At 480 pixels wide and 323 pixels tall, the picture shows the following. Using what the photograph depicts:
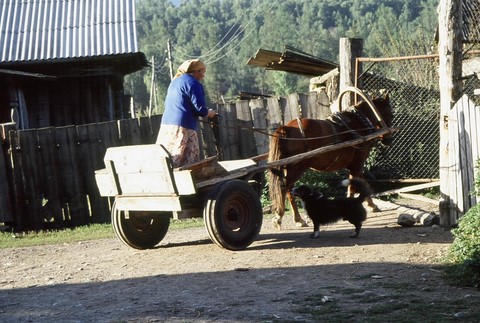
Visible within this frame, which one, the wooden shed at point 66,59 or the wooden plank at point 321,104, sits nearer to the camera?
the wooden plank at point 321,104

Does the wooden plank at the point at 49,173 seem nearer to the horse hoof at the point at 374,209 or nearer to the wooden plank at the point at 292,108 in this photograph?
the wooden plank at the point at 292,108

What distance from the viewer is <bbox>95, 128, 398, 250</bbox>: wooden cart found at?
10.7m

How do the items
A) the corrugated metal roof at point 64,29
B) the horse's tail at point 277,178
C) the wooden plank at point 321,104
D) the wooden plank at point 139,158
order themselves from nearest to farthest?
the wooden plank at point 139,158 → the horse's tail at point 277,178 → the wooden plank at point 321,104 → the corrugated metal roof at point 64,29

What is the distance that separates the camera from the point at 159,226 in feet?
39.7

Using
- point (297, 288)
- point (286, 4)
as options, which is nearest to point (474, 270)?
point (297, 288)

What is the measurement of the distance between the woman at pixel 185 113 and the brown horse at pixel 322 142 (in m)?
1.43

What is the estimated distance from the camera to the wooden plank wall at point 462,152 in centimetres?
1160

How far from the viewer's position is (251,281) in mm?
9156

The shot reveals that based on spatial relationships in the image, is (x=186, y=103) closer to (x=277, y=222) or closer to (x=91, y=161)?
(x=277, y=222)

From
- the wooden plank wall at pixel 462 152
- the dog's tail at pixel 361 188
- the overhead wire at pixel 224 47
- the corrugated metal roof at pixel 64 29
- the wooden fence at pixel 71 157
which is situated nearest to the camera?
the wooden plank wall at pixel 462 152

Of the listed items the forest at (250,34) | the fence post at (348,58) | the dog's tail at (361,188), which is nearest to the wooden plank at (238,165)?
the dog's tail at (361,188)

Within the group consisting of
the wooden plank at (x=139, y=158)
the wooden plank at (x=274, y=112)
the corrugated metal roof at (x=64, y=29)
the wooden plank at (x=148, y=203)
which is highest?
the corrugated metal roof at (x=64, y=29)

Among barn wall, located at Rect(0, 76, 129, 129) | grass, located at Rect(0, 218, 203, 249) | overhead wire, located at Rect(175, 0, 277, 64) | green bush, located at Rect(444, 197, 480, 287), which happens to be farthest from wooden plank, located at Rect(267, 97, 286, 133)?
overhead wire, located at Rect(175, 0, 277, 64)

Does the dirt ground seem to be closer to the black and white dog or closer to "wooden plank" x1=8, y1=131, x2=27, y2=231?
the black and white dog
